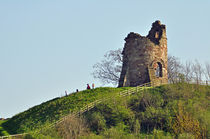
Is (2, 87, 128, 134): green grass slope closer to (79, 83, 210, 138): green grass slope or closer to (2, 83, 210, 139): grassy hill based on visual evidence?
(2, 83, 210, 139): grassy hill

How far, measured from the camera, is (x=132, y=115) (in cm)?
3347

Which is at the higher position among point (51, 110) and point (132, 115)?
point (51, 110)

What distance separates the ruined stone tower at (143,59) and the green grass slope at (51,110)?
10.7 feet

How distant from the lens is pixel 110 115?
3359 centimetres

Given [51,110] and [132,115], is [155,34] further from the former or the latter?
[51,110]

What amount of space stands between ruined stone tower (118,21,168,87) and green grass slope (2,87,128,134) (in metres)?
3.25

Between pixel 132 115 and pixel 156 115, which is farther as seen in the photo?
pixel 132 115

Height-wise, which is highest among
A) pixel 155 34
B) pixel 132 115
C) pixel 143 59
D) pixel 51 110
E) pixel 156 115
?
pixel 155 34

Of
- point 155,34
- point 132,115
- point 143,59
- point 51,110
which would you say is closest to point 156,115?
point 132,115

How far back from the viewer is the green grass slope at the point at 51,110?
116 ft

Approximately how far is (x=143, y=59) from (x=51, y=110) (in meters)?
11.5

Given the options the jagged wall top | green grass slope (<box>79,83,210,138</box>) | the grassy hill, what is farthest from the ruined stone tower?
green grass slope (<box>79,83,210,138</box>)

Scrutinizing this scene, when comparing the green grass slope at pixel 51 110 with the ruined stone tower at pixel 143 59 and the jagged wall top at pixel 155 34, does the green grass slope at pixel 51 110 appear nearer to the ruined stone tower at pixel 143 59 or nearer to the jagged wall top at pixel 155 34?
the ruined stone tower at pixel 143 59

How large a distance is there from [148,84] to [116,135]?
15.3 metres
